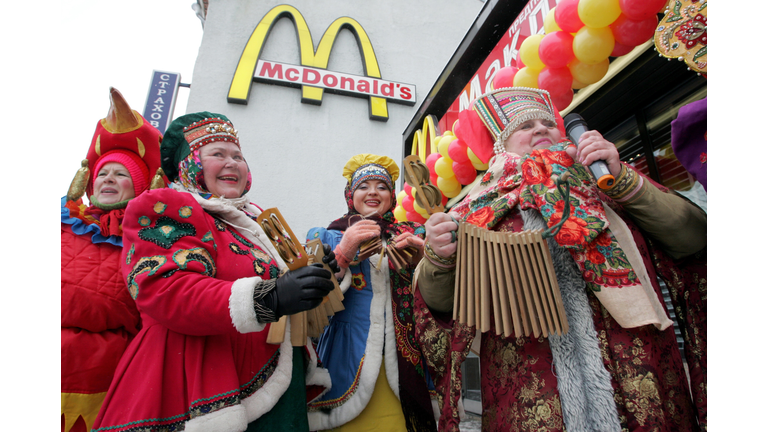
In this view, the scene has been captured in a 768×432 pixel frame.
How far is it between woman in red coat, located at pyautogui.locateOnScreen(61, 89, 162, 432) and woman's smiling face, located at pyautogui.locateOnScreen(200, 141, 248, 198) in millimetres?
585

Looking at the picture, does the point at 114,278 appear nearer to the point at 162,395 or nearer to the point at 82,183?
the point at 82,183

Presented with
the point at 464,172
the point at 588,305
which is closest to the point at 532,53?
the point at 464,172

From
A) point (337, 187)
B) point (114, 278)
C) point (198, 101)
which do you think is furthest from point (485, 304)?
point (198, 101)

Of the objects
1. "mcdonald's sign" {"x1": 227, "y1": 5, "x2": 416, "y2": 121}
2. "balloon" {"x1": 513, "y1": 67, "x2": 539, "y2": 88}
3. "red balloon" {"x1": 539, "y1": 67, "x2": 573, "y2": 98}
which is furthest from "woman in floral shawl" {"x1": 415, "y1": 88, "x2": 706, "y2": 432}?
"mcdonald's sign" {"x1": 227, "y1": 5, "x2": 416, "y2": 121}

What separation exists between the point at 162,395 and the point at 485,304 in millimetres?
967

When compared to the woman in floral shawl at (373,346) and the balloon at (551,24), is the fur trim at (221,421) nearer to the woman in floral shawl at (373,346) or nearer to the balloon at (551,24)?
the woman in floral shawl at (373,346)

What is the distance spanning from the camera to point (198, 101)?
6895 millimetres

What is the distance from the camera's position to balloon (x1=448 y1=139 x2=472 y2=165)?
9.82ft

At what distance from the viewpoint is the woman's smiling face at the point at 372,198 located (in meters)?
2.15

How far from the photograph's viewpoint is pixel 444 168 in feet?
10.9

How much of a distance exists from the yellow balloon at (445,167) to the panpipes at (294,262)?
2093mm

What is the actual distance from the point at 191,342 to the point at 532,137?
142cm

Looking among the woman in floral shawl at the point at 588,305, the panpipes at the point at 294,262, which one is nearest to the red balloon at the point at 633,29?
the woman in floral shawl at the point at 588,305

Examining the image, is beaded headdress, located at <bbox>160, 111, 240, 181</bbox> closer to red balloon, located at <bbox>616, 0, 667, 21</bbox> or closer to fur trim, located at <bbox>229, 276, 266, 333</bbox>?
fur trim, located at <bbox>229, 276, 266, 333</bbox>
